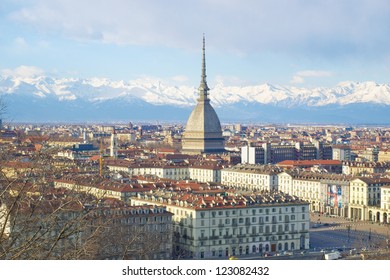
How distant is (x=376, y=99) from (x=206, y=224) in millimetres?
141268

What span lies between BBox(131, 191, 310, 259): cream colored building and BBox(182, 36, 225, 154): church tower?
3120 cm

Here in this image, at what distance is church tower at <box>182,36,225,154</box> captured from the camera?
173ft

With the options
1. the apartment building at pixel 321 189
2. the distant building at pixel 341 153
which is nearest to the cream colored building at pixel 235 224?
the apartment building at pixel 321 189

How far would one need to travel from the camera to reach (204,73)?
173 ft

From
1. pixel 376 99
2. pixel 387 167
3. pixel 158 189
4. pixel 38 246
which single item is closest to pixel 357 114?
pixel 376 99

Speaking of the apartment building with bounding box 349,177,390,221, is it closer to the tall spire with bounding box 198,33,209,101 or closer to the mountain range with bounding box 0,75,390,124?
the tall spire with bounding box 198,33,209,101

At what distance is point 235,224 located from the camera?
1984cm

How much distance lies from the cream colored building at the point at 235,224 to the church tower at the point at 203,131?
31199 mm

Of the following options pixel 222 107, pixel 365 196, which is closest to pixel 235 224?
pixel 365 196

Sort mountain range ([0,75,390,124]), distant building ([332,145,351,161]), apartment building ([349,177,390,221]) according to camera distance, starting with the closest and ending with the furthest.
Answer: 1. apartment building ([349,177,390,221])
2. distant building ([332,145,351,161])
3. mountain range ([0,75,390,124])

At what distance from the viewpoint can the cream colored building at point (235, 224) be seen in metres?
19.2

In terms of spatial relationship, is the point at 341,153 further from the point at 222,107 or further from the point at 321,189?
the point at 222,107

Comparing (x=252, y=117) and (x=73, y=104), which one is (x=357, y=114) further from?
(x=73, y=104)

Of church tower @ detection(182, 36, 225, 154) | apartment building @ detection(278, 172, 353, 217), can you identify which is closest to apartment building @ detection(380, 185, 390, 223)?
apartment building @ detection(278, 172, 353, 217)
